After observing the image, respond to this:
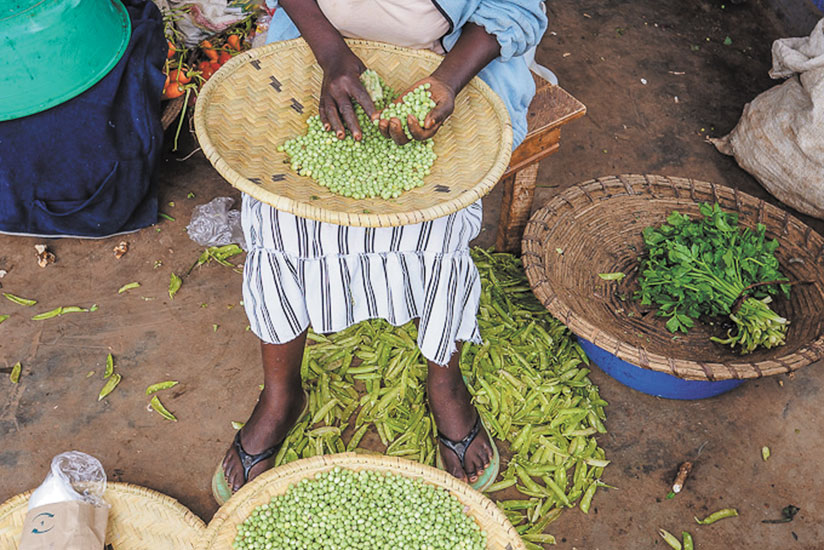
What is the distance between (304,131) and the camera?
2270mm

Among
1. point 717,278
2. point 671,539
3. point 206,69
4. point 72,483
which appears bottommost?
point 671,539

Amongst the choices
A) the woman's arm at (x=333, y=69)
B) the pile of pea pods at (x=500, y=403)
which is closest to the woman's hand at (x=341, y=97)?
the woman's arm at (x=333, y=69)

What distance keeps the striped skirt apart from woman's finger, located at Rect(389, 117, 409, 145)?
0.24 meters

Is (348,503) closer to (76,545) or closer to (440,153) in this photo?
(76,545)

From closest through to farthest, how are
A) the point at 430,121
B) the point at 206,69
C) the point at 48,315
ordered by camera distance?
the point at 430,121
the point at 48,315
the point at 206,69

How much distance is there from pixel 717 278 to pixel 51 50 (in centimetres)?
273

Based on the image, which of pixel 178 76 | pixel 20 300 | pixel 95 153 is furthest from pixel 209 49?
pixel 20 300

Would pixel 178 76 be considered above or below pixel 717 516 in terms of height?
above

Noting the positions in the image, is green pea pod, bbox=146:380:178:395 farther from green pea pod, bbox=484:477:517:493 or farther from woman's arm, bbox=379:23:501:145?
woman's arm, bbox=379:23:501:145

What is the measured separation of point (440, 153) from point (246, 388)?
4.12 feet

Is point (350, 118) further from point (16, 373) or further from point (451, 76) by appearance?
point (16, 373)

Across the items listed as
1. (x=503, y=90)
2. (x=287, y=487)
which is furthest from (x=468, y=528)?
(x=503, y=90)

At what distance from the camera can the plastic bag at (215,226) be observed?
11.0ft

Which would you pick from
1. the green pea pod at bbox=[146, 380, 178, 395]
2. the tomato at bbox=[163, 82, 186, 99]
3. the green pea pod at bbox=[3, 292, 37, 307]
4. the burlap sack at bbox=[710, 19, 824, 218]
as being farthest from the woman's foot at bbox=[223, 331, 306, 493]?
the burlap sack at bbox=[710, 19, 824, 218]
